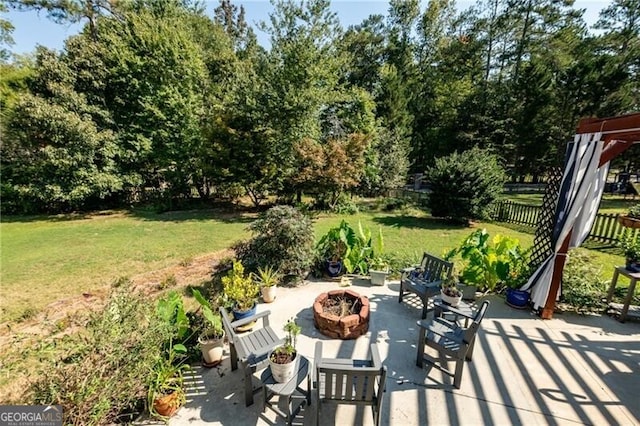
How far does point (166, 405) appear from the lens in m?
2.55

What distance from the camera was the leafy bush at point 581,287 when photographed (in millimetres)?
4289

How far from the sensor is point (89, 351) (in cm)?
234

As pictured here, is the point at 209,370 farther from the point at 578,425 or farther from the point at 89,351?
the point at 578,425

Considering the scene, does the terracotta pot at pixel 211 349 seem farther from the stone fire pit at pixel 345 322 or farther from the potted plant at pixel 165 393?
the stone fire pit at pixel 345 322

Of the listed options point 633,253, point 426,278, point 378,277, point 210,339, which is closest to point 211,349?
point 210,339

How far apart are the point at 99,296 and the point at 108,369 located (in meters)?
3.77

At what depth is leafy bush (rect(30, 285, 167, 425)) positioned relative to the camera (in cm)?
214

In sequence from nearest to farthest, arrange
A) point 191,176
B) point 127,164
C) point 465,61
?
point 127,164 → point 191,176 → point 465,61

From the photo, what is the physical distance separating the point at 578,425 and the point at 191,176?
15.6m

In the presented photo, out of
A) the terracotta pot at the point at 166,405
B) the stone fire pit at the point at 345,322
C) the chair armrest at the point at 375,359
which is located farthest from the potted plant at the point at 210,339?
the chair armrest at the point at 375,359

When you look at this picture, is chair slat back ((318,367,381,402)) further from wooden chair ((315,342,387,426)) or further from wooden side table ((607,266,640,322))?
wooden side table ((607,266,640,322))

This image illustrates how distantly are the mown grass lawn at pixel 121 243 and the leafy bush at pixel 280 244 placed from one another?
2.53m

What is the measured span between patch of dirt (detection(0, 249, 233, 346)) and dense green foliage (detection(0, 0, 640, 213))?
6408 millimetres

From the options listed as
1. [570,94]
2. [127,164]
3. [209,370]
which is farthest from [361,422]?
[570,94]
